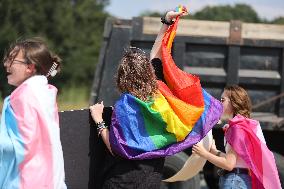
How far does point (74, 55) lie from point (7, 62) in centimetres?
3421

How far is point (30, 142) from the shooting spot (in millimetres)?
3404

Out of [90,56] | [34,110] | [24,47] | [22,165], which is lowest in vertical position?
[90,56]

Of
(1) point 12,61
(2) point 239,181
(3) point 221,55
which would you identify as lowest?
(2) point 239,181

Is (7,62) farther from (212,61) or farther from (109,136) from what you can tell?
(212,61)

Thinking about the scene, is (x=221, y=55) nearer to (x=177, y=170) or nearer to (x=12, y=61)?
(x=177, y=170)

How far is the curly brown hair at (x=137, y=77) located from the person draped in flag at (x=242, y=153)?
2.72 ft

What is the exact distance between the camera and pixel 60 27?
120 feet

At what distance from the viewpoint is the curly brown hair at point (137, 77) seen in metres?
3.83

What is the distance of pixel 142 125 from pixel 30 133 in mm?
679

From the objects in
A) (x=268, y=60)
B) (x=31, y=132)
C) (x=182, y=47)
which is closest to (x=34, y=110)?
(x=31, y=132)

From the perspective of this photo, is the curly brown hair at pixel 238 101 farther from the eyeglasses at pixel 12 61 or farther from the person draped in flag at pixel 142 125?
the eyeglasses at pixel 12 61

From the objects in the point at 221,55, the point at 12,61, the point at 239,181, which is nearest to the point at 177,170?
the point at 221,55

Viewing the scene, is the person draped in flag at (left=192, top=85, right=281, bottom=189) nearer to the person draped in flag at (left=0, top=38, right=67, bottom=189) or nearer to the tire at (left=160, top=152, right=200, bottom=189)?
the person draped in flag at (left=0, top=38, right=67, bottom=189)

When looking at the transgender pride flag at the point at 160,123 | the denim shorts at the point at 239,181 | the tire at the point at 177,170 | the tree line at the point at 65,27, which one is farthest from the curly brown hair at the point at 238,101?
the tree line at the point at 65,27
